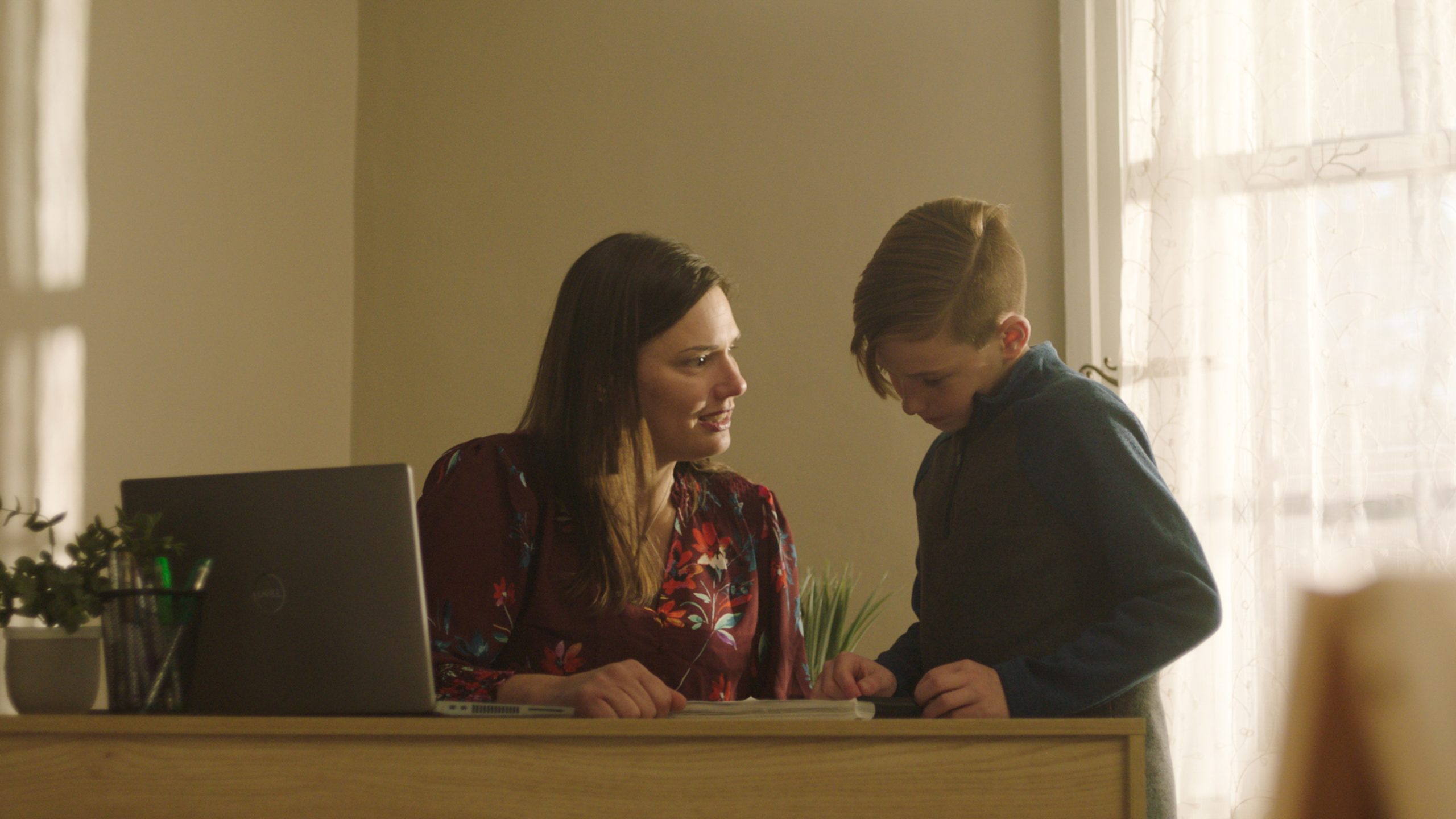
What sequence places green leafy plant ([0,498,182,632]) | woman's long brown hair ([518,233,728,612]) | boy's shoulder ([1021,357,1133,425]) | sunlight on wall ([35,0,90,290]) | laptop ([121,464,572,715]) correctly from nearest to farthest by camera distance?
laptop ([121,464,572,715]), green leafy plant ([0,498,182,632]), boy's shoulder ([1021,357,1133,425]), woman's long brown hair ([518,233,728,612]), sunlight on wall ([35,0,90,290])

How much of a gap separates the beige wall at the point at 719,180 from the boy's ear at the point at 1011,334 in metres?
1.27

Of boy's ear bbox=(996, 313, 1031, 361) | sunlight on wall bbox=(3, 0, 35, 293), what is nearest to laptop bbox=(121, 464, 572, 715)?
boy's ear bbox=(996, 313, 1031, 361)

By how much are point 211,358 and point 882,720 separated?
2.18 metres

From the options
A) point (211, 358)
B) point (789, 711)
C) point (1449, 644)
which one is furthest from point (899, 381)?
point (211, 358)

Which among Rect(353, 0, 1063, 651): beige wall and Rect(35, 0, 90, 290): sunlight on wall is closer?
Rect(35, 0, 90, 290): sunlight on wall

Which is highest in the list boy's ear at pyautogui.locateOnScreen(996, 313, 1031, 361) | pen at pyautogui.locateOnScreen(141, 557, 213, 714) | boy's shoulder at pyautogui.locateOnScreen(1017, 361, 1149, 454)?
boy's ear at pyautogui.locateOnScreen(996, 313, 1031, 361)

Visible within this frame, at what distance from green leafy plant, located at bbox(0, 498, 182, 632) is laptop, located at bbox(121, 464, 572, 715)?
5 cm

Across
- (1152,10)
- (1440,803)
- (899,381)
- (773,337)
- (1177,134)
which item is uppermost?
(1152,10)

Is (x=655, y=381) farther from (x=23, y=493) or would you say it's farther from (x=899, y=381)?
(x=23, y=493)

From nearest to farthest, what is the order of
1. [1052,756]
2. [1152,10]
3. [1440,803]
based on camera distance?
[1440,803] → [1052,756] → [1152,10]

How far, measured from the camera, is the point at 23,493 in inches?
87.0

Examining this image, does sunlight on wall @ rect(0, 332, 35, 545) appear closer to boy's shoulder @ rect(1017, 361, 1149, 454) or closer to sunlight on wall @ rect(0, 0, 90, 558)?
sunlight on wall @ rect(0, 0, 90, 558)

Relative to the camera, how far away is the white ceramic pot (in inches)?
49.0

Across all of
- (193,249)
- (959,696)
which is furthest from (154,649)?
(193,249)
